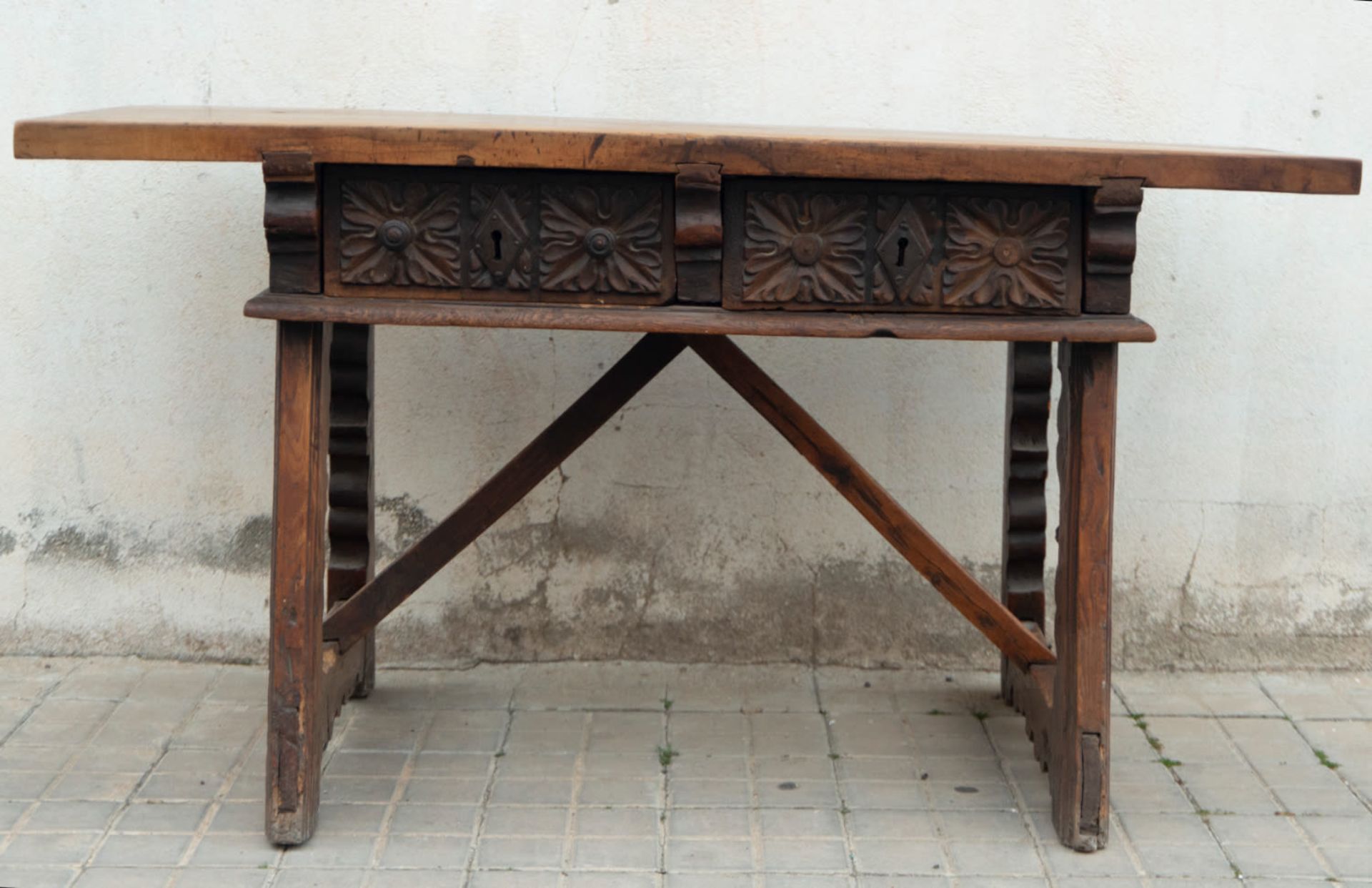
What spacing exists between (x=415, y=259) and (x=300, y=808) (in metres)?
1.10

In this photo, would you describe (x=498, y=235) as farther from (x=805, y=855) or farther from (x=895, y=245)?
(x=805, y=855)

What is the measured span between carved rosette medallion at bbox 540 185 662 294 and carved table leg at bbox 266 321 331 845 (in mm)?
498

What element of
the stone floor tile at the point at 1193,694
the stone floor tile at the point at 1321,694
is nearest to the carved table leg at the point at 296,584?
the stone floor tile at the point at 1193,694

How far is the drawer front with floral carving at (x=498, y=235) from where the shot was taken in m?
2.77

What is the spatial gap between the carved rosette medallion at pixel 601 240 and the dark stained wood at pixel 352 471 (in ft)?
2.90

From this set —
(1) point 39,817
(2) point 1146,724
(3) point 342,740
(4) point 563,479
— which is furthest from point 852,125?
(1) point 39,817

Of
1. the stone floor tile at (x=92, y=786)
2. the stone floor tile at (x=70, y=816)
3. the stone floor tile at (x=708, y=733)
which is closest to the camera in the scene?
the stone floor tile at (x=70, y=816)

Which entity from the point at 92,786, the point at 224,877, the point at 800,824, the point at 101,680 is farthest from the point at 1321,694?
the point at 101,680

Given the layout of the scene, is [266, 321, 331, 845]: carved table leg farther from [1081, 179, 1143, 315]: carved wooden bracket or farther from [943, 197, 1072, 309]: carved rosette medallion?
[1081, 179, 1143, 315]: carved wooden bracket

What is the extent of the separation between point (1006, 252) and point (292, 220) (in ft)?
4.30

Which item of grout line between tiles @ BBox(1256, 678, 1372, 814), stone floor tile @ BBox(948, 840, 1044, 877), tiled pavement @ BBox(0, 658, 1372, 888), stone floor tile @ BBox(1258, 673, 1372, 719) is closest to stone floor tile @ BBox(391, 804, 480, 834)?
tiled pavement @ BBox(0, 658, 1372, 888)

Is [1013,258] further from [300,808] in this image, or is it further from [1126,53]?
[300,808]

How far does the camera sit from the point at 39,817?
10.1ft

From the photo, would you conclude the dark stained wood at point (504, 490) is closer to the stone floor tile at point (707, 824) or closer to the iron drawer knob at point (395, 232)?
the iron drawer knob at point (395, 232)
